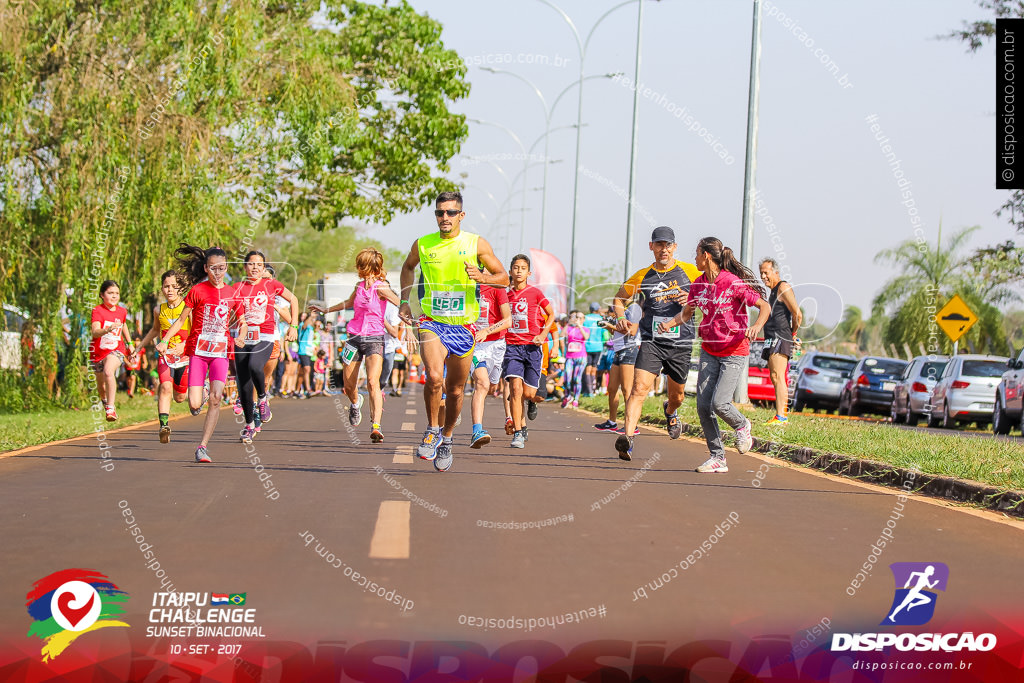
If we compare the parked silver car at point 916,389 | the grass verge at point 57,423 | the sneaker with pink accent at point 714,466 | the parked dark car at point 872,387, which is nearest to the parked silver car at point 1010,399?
the parked silver car at point 916,389

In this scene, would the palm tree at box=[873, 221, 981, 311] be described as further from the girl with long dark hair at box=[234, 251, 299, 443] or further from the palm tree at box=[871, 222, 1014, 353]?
the girl with long dark hair at box=[234, 251, 299, 443]

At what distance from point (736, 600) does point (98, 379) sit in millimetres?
13872

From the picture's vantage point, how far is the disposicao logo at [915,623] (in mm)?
4895

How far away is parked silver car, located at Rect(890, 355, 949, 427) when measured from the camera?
24.9 m

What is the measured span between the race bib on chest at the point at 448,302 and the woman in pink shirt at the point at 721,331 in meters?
2.25

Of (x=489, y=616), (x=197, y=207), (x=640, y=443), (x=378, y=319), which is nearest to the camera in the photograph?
(x=489, y=616)

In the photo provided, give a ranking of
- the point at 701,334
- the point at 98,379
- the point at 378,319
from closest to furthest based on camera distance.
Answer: the point at 701,334, the point at 378,319, the point at 98,379

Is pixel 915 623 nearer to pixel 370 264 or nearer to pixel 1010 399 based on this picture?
pixel 370 264

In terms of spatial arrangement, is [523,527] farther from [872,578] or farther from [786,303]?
[786,303]

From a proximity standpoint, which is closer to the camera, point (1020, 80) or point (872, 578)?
point (872, 578)

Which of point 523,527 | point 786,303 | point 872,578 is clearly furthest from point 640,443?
point 872,578

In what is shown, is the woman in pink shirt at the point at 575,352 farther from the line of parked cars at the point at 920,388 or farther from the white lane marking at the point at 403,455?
the white lane marking at the point at 403,455

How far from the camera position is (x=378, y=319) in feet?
45.2

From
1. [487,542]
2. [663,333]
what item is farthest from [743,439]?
[487,542]
